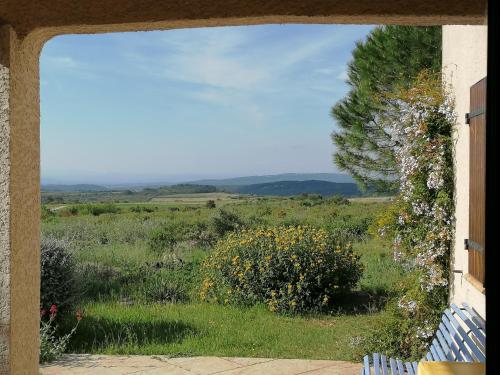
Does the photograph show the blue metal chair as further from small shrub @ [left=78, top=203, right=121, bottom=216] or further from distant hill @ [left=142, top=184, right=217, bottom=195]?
distant hill @ [left=142, top=184, right=217, bottom=195]

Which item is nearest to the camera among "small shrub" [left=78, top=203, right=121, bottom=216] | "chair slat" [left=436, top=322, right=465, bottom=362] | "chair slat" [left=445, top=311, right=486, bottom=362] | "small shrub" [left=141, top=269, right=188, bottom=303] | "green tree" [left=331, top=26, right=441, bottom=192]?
"chair slat" [left=445, top=311, right=486, bottom=362]

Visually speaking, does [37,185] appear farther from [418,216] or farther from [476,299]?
[418,216]

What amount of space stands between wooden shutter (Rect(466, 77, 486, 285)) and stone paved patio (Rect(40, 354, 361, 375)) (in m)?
1.46

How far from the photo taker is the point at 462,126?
4.31 metres

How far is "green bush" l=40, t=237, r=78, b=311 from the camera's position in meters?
5.68

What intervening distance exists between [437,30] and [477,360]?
342 inches

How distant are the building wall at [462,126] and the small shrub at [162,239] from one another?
732 centimetres

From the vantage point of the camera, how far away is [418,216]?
503cm

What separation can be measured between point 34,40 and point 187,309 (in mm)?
5161

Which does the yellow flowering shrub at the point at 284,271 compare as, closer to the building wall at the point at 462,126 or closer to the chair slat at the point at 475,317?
the building wall at the point at 462,126

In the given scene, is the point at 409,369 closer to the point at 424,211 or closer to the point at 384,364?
the point at 384,364

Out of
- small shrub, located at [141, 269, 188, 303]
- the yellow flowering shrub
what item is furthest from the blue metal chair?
small shrub, located at [141, 269, 188, 303]

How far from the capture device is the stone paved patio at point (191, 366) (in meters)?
4.44

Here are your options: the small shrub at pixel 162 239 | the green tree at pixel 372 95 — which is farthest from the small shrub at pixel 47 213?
the green tree at pixel 372 95
